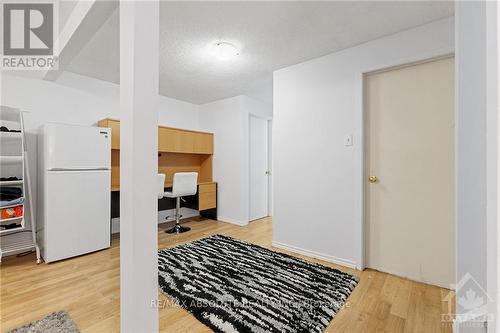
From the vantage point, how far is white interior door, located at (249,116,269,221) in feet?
14.7

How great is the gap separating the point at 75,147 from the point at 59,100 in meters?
0.94

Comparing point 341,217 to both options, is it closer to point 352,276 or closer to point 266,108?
point 352,276

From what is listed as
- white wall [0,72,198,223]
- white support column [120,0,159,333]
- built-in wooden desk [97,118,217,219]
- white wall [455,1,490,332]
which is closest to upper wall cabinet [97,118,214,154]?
built-in wooden desk [97,118,217,219]

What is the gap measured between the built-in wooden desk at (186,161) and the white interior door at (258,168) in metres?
0.76

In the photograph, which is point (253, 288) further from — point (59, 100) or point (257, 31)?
point (59, 100)

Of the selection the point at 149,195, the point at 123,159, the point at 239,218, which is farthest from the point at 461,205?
the point at 239,218

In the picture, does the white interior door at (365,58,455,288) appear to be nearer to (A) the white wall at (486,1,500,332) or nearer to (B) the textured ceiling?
(B) the textured ceiling

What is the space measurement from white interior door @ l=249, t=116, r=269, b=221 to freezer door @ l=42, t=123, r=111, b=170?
246 cm

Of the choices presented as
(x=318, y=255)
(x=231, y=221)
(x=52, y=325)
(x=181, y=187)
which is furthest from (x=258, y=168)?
(x=52, y=325)

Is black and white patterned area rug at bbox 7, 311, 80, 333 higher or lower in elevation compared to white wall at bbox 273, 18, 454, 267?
lower

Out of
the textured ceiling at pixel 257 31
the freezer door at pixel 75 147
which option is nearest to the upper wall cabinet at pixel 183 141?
the freezer door at pixel 75 147

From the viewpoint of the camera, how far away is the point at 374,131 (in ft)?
7.78

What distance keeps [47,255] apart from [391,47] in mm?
4082

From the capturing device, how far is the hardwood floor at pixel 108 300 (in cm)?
154
